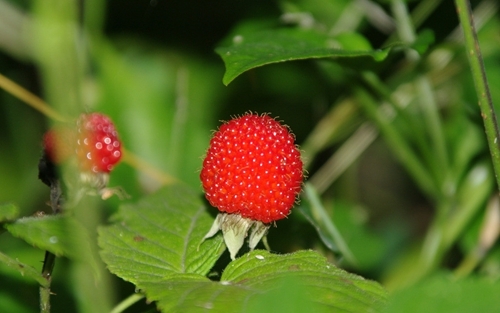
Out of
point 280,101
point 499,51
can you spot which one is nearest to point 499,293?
point 499,51

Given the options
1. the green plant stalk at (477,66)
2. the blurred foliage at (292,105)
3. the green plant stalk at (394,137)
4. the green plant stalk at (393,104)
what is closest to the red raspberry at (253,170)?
the blurred foliage at (292,105)

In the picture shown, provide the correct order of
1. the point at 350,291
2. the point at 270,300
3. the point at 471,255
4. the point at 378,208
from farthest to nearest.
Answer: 1. the point at 378,208
2. the point at 471,255
3. the point at 350,291
4. the point at 270,300

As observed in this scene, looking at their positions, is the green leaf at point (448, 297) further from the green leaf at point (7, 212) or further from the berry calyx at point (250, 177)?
the green leaf at point (7, 212)

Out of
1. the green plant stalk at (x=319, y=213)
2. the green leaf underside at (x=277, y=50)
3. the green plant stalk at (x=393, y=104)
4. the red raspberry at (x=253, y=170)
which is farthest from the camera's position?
the green plant stalk at (x=393, y=104)

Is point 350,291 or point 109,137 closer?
point 350,291

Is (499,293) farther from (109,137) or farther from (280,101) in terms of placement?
(280,101)

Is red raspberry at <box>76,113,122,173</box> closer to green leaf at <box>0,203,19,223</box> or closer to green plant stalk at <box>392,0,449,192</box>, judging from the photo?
green leaf at <box>0,203,19,223</box>
